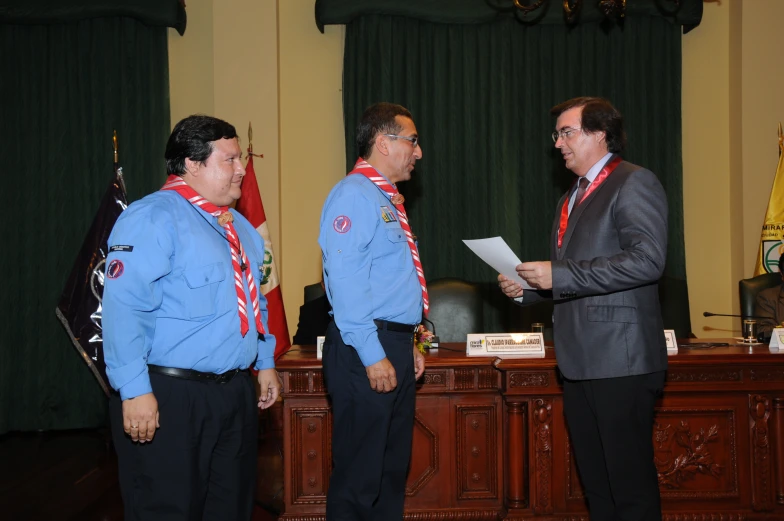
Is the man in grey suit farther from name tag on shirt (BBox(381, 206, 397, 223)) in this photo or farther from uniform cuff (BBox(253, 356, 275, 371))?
uniform cuff (BBox(253, 356, 275, 371))

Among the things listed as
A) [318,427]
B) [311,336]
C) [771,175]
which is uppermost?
[771,175]

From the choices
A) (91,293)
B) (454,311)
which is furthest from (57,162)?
(454,311)

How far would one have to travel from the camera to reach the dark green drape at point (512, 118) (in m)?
5.31

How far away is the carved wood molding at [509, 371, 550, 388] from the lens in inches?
121

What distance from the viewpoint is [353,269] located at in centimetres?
225

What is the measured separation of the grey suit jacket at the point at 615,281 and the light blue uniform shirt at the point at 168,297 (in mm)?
1006

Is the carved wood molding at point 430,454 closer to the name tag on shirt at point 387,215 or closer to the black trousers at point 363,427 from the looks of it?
the black trousers at point 363,427

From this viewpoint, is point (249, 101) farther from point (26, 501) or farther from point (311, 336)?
point (26, 501)

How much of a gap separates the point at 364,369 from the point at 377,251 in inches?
15.2

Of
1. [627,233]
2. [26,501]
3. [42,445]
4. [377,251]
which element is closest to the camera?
[627,233]

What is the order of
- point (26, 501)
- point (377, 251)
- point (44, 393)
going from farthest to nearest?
point (44, 393) < point (26, 501) < point (377, 251)

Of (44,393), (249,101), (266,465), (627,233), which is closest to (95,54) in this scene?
(249,101)

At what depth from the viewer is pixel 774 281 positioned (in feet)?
14.4

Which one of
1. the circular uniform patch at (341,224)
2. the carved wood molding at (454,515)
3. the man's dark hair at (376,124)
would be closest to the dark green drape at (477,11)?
the man's dark hair at (376,124)
